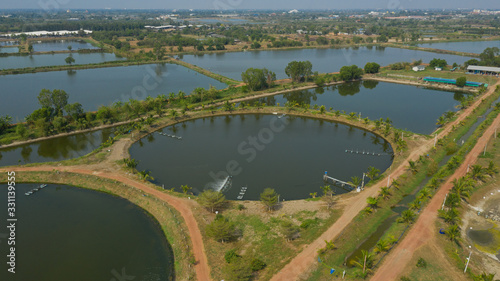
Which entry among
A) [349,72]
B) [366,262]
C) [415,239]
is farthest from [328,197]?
[349,72]

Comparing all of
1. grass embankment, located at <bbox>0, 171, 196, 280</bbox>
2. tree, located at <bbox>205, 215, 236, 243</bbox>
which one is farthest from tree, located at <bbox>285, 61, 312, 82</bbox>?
tree, located at <bbox>205, 215, 236, 243</bbox>

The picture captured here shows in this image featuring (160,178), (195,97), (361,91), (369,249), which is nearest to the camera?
(369,249)

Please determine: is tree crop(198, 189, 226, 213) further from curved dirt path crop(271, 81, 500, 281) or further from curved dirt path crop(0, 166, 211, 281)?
curved dirt path crop(271, 81, 500, 281)

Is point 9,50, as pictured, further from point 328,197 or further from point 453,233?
point 453,233

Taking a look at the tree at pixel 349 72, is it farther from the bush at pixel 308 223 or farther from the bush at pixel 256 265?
the bush at pixel 256 265

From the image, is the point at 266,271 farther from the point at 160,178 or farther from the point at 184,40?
the point at 184,40

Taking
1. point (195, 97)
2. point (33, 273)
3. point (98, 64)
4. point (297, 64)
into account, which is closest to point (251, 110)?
point (195, 97)
